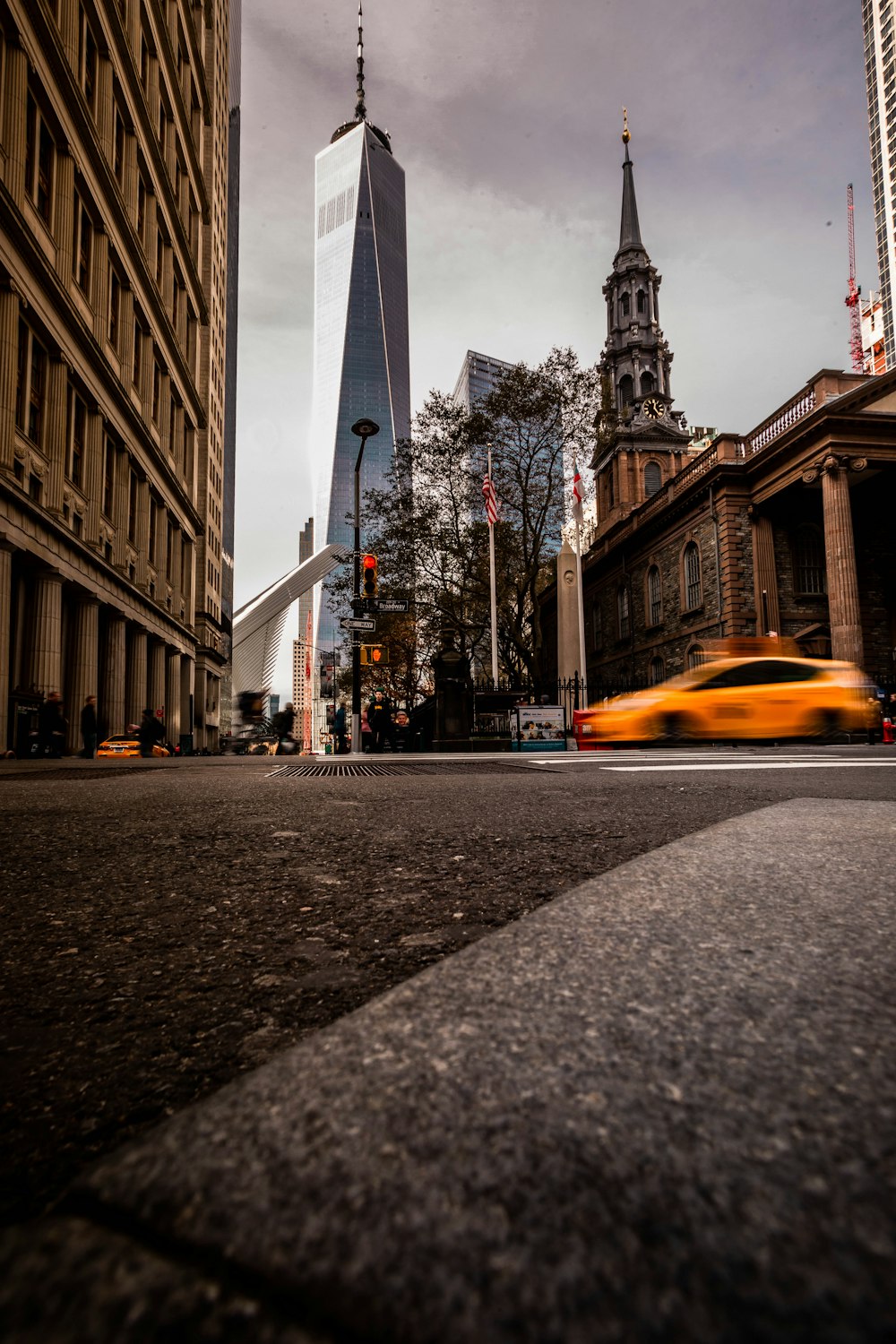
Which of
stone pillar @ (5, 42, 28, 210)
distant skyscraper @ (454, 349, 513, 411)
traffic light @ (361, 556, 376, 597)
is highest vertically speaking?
distant skyscraper @ (454, 349, 513, 411)

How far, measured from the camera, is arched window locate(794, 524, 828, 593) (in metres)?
29.4

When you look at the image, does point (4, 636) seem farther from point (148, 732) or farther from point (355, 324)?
point (355, 324)

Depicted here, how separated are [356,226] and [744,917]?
148810 millimetres

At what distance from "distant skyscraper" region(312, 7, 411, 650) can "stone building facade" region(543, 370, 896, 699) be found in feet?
295

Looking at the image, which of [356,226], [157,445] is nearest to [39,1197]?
[157,445]

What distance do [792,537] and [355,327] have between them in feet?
364

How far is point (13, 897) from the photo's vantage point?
1791 mm

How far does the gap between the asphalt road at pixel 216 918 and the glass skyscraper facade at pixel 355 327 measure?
118 metres

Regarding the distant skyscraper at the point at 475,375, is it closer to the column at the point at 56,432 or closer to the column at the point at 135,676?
the column at the point at 135,676

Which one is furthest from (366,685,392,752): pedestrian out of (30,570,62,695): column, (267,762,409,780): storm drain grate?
(267,762,409,780): storm drain grate

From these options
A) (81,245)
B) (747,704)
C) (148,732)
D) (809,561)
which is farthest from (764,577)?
(81,245)

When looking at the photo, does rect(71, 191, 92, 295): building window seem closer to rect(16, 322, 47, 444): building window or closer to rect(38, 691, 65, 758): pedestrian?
rect(16, 322, 47, 444): building window

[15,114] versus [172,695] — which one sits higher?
[15,114]

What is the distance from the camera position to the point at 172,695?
3422cm
